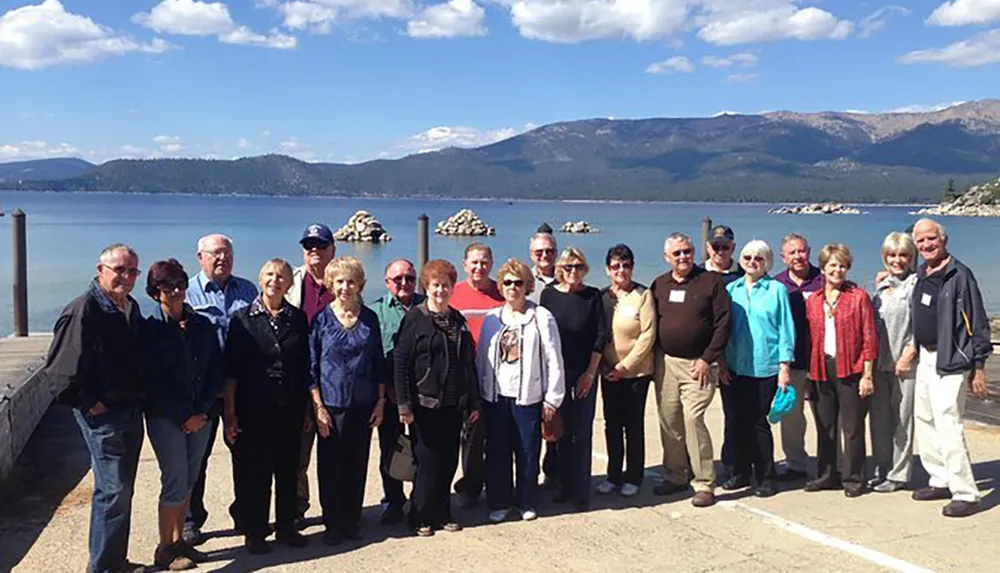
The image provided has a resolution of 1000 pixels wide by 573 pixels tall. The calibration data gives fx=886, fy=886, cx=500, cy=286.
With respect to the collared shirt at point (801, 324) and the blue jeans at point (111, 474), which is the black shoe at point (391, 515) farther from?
the collared shirt at point (801, 324)

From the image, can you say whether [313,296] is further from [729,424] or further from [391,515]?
[729,424]

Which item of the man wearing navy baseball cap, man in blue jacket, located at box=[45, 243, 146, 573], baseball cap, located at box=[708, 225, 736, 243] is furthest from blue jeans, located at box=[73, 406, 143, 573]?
baseball cap, located at box=[708, 225, 736, 243]

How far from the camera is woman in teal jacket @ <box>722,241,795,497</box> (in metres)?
6.07

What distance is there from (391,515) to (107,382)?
2019 mm

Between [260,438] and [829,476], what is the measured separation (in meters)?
3.92

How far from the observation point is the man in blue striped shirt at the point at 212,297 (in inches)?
202

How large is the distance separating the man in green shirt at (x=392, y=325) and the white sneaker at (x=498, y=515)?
0.58m

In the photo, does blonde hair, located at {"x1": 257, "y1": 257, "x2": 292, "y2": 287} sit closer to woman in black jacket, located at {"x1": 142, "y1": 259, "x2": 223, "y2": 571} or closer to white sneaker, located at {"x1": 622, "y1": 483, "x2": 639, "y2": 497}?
woman in black jacket, located at {"x1": 142, "y1": 259, "x2": 223, "y2": 571}

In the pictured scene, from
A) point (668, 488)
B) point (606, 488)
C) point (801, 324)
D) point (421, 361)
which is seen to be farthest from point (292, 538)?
point (801, 324)

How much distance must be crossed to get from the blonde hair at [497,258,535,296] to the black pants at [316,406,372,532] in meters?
1.17

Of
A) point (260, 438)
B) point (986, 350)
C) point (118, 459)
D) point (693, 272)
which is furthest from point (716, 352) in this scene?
point (118, 459)

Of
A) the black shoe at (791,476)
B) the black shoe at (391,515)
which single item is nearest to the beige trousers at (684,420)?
the black shoe at (791,476)

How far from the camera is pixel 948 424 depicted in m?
5.79

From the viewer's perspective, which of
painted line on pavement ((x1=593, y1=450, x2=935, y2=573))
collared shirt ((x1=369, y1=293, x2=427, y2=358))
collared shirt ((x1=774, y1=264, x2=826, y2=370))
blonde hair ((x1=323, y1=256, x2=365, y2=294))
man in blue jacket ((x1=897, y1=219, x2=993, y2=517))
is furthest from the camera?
collared shirt ((x1=774, y1=264, x2=826, y2=370))
